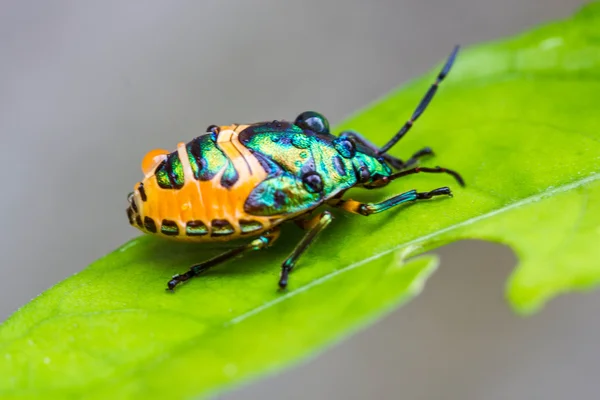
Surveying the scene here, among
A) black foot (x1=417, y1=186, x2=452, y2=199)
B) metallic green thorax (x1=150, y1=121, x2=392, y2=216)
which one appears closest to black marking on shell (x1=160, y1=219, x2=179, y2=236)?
metallic green thorax (x1=150, y1=121, x2=392, y2=216)

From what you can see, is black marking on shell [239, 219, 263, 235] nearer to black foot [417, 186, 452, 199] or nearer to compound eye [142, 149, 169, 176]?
compound eye [142, 149, 169, 176]

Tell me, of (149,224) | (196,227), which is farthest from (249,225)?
(149,224)

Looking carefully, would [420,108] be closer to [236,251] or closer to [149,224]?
[236,251]

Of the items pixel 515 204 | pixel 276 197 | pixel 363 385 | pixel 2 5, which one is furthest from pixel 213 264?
pixel 2 5

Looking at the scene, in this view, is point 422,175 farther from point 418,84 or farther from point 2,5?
point 2,5

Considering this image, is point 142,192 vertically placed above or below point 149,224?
above

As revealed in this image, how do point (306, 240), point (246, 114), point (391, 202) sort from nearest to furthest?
1. point (306, 240)
2. point (391, 202)
3. point (246, 114)
